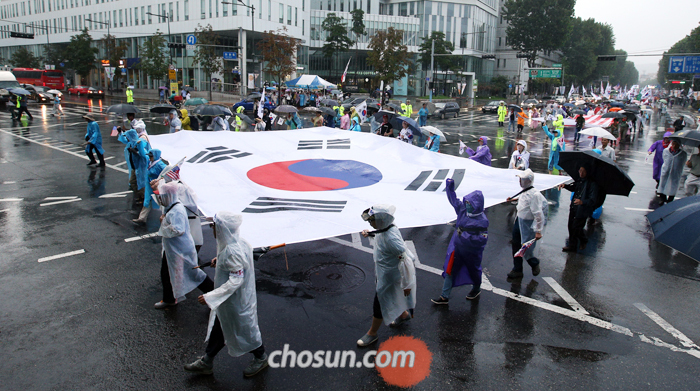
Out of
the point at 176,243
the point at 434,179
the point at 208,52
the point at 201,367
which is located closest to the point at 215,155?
the point at 176,243

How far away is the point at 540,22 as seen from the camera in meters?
80.6

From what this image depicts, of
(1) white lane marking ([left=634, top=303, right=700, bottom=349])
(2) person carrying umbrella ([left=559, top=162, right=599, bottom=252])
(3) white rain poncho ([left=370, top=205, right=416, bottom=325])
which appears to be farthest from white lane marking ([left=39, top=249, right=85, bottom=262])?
(1) white lane marking ([left=634, top=303, right=700, bottom=349])

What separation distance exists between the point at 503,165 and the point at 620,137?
14.4 m

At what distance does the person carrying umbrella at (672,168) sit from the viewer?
39.7 ft

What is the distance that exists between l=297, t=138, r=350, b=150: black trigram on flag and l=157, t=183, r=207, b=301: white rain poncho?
17.0ft

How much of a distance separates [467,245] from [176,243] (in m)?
3.95

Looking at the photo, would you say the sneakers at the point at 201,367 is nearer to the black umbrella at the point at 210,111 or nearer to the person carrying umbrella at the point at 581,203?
the person carrying umbrella at the point at 581,203

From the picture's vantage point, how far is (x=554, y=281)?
765 centimetres

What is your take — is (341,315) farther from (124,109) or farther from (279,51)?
(279,51)

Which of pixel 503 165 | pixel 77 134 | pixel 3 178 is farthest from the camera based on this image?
pixel 77 134

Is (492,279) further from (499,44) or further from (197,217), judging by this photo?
(499,44)

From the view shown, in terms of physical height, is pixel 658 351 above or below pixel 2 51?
below

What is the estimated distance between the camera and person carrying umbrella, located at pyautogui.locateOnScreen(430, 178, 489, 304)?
6.37 metres

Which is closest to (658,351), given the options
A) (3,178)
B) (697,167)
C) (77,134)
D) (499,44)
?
(697,167)
